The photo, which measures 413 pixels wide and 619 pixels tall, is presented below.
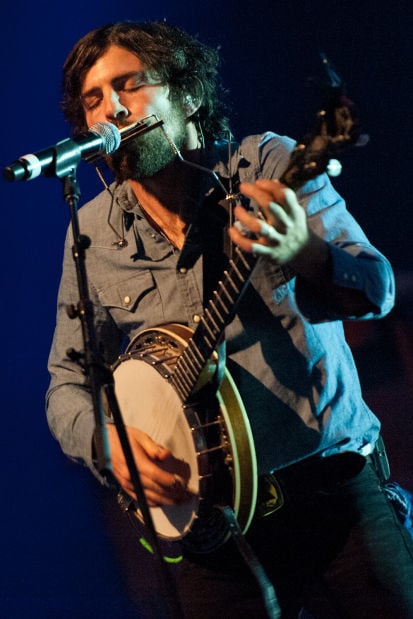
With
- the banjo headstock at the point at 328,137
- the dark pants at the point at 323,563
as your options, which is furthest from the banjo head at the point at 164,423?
the banjo headstock at the point at 328,137

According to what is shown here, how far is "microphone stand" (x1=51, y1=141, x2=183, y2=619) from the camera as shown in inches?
58.0

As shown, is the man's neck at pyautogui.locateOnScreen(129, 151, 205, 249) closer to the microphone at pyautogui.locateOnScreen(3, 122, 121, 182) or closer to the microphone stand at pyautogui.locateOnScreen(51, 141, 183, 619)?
the microphone at pyautogui.locateOnScreen(3, 122, 121, 182)

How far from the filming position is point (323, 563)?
1.90 meters

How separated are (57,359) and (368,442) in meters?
1.05

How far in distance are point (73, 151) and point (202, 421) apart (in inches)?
29.5

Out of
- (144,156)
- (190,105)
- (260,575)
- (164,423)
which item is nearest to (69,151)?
(144,156)

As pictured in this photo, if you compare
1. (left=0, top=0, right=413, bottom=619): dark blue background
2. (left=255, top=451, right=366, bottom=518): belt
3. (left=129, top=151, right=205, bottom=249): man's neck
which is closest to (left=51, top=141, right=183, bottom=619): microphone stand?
(left=255, top=451, right=366, bottom=518): belt

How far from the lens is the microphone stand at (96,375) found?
4.83ft

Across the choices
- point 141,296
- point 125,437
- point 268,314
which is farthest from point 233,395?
point 141,296

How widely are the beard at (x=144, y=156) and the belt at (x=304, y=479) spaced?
38.0 inches

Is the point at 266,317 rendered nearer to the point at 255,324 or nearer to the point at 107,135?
the point at 255,324

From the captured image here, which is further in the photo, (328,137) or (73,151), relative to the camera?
(73,151)

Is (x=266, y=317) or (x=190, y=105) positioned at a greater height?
(x=190, y=105)

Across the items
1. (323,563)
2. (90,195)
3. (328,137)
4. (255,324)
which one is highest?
(90,195)
